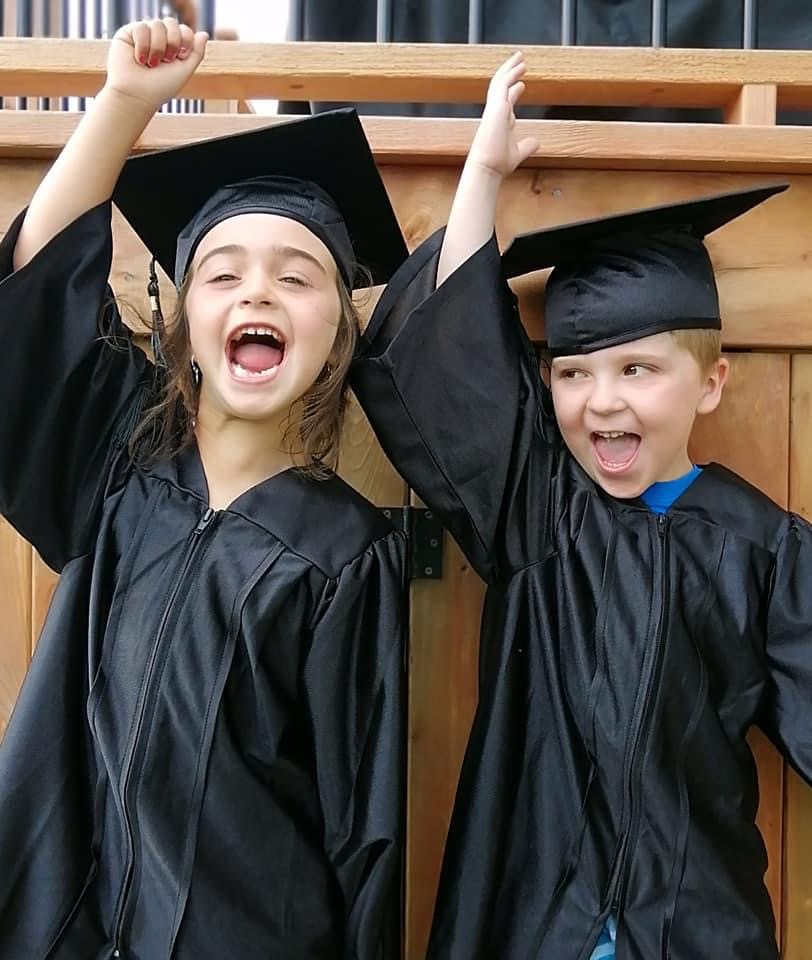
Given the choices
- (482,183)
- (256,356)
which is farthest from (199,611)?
(482,183)

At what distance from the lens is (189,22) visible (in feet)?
8.93

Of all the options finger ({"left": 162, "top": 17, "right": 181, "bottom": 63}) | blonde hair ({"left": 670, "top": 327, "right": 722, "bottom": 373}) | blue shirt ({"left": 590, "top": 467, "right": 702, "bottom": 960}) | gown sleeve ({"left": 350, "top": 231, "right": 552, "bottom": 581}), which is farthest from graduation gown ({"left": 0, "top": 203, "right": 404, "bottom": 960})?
blonde hair ({"left": 670, "top": 327, "right": 722, "bottom": 373})

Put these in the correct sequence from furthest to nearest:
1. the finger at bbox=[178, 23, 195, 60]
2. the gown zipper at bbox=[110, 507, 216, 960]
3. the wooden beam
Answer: the wooden beam
the finger at bbox=[178, 23, 195, 60]
the gown zipper at bbox=[110, 507, 216, 960]

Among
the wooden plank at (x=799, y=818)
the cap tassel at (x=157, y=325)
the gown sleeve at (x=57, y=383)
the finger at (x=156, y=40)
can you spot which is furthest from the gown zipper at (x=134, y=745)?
the wooden plank at (x=799, y=818)

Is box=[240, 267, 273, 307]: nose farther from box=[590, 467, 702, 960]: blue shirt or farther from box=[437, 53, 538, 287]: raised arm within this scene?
box=[590, 467, 702, 960]: blue shirt

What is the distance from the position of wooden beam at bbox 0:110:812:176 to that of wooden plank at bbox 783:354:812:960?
31 cm

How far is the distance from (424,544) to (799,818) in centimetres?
68

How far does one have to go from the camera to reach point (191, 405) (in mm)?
1361

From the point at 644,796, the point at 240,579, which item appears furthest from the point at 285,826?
the point at 644,796

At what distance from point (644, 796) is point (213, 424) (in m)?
0.72

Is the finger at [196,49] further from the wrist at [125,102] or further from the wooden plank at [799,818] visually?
the wooden plank at [799,818]

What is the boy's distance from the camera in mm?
1273

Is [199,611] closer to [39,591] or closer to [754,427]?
[39,591]

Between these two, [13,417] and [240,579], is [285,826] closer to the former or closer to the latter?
[240,579]
